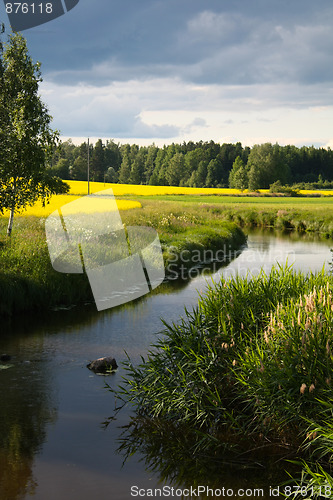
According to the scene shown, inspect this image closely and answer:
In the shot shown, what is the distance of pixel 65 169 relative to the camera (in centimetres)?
8806

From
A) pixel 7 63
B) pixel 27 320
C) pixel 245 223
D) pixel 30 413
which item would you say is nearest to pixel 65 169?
pixel 245 223

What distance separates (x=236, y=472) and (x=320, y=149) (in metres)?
134

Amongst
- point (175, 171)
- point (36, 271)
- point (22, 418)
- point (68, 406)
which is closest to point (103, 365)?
point (68, 406)

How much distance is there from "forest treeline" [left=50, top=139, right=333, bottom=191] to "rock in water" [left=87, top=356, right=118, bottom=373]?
323 feet

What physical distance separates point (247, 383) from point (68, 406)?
3.16 metres

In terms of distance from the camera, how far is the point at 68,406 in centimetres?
848

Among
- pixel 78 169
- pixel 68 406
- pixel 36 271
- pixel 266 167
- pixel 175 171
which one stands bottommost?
pixel 68 406

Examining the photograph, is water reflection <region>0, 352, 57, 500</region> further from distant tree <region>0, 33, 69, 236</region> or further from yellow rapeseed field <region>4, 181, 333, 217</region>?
yellow rapeseed field <region>4, 181, 333, 217</region>

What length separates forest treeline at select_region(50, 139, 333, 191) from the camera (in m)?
113

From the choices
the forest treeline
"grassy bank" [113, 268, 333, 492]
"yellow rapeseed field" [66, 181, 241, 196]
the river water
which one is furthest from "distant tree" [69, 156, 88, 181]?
"grassy bank" [113, 268, 333, 492]

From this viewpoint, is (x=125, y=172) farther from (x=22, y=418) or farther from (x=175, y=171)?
(x=22, y=418)

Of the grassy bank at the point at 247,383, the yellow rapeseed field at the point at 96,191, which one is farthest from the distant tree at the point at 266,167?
the grassy bank at the point at 247,383

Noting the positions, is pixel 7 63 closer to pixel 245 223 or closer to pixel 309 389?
pixel 309 389

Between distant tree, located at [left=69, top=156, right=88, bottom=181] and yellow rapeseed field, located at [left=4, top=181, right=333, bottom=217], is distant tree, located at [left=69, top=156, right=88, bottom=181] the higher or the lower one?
the higher one
